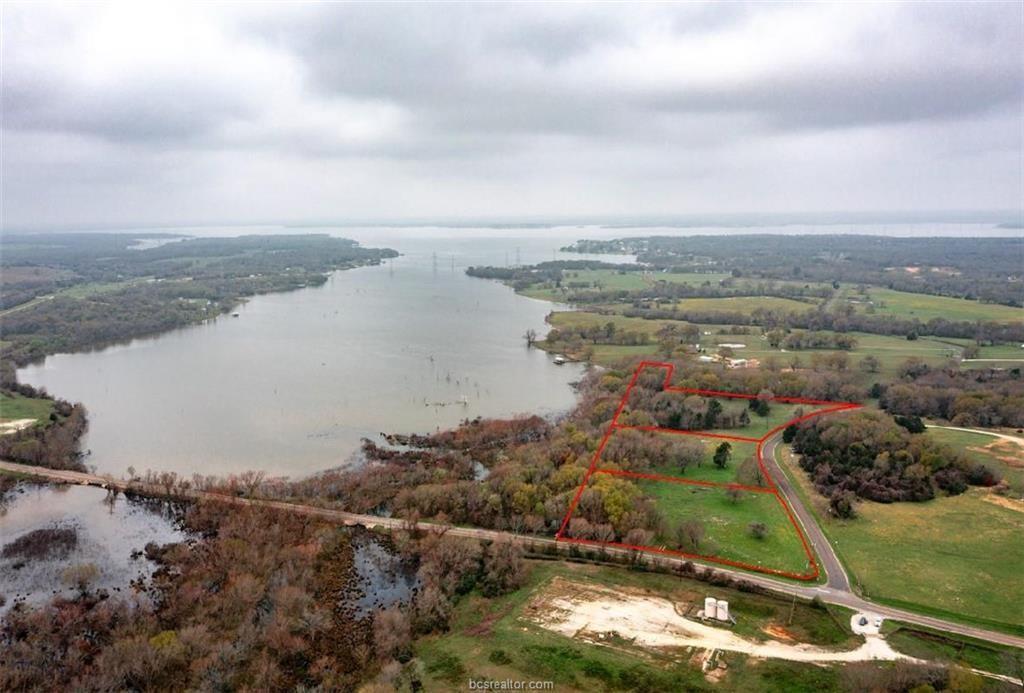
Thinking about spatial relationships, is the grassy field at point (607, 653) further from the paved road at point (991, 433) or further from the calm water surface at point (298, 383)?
the paved road at point (991, 433)

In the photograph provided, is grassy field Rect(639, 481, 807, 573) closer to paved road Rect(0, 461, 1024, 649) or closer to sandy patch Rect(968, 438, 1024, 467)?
paved road Rect(0, 461, 1024, 649)

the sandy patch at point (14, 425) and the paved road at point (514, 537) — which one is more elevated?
the sandy patch at point (14, 425)

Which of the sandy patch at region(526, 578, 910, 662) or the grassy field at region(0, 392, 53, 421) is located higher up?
the grassy field at region(0, 392, 53, 421)

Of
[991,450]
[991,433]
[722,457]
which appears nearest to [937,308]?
[991,433]

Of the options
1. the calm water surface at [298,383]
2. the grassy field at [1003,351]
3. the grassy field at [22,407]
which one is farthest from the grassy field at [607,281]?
the grassy field at [22,407]

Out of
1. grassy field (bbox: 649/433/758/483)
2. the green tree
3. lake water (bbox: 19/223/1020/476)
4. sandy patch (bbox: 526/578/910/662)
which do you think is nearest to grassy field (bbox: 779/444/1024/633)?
sandy patch (bbox: 526/578/910/662)

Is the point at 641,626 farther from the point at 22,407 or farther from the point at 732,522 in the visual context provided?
the point at 22,407
